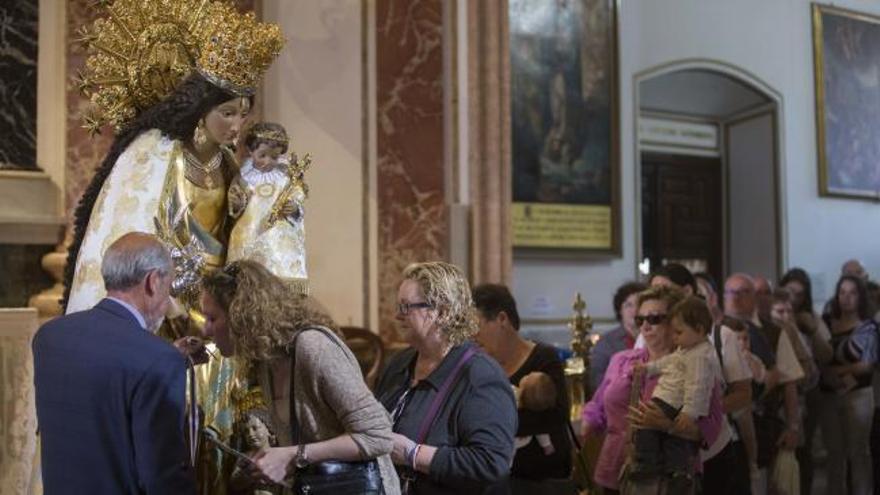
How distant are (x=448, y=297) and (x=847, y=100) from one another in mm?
9499

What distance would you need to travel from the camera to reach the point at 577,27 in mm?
9242

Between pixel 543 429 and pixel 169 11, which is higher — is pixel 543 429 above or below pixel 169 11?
below

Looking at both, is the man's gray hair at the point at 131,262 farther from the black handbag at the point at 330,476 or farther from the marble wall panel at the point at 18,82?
the marble wall panel at the point at 18,82

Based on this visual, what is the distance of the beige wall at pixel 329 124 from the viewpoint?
19.4 feet

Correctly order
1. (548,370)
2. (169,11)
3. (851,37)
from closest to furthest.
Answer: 1. (169,11)
2. (548,370)
3. (851,37)

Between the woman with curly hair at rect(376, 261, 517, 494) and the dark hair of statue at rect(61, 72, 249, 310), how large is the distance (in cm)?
87

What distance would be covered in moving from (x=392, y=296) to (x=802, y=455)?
9.16 feet

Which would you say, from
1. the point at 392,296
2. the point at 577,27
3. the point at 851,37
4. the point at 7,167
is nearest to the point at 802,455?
the point at 392,296

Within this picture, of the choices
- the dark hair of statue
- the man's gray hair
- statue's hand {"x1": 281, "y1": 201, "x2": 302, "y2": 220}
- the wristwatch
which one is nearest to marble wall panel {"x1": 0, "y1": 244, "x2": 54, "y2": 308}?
the dark hair of statue

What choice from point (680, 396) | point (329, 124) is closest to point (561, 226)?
point (329, 124)

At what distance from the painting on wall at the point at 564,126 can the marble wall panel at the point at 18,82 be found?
173 inches

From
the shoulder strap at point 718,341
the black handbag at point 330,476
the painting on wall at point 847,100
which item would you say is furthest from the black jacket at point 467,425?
the painting on wall at point 847,100

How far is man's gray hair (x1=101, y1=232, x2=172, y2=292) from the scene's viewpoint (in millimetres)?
2359

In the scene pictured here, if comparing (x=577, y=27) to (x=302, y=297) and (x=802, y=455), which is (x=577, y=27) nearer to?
(x=802, y=455)
